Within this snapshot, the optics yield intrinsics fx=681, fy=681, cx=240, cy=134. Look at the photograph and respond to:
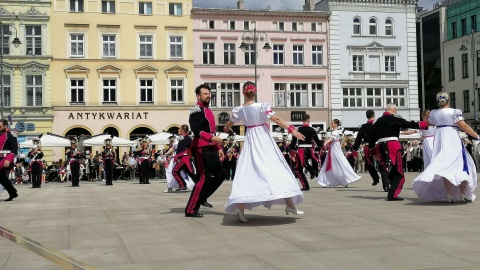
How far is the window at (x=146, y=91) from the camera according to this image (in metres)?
52.7

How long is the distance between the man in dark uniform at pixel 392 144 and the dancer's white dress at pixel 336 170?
5740 millimetres

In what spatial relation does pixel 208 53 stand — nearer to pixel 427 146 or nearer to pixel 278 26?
pixel 278 26

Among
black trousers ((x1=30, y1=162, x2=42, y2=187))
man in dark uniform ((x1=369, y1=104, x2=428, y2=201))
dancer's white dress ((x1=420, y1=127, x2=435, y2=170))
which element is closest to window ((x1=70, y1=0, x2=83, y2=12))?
black trousers ((x1=30, y1=162, x2=42, y2=187))

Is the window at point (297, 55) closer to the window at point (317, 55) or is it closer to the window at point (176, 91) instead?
the window at point (317, 55)

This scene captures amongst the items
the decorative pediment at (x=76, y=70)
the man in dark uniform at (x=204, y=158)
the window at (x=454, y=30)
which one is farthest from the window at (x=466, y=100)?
the man in dark uniform at (x=204, y=158)

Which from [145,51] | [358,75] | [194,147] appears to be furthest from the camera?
[358,75]

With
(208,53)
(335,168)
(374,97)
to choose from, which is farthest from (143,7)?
(335,168)

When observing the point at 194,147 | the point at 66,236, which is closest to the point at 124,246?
the point at 66,236

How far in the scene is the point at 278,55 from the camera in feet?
183

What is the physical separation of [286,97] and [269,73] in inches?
93.9

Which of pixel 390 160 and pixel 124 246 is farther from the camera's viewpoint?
pixel 390 160

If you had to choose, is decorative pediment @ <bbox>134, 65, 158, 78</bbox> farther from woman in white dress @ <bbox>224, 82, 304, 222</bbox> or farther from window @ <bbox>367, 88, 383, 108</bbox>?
woman in white dress @ <bbox>224, 82, 304, 222</bbox>

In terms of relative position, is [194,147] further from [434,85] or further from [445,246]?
[434,85]

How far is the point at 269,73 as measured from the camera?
5516 cm
